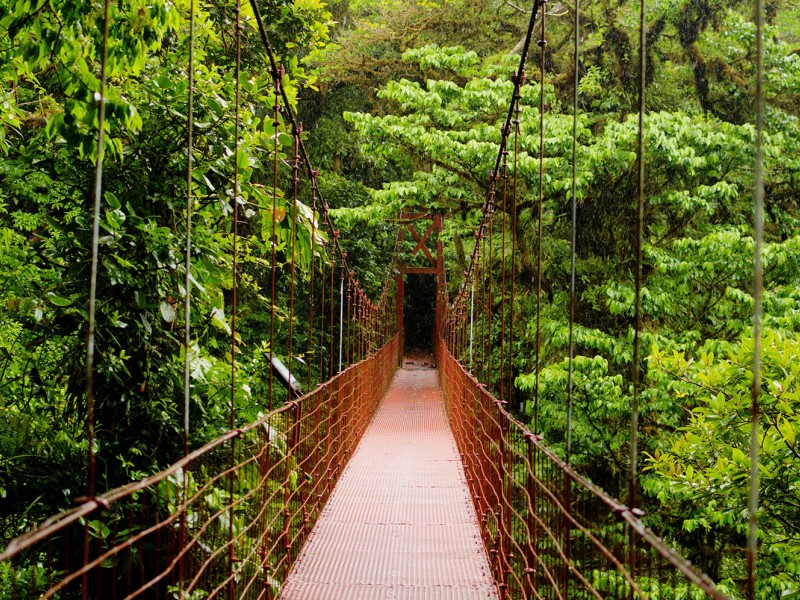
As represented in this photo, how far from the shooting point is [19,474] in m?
2.23

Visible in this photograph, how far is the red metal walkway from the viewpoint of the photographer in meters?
2.62

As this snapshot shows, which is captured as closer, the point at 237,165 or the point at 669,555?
the point at 669,555

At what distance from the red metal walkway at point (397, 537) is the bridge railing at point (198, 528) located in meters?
0.11

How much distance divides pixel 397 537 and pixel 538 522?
1511 millimetres

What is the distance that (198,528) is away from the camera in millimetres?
2246

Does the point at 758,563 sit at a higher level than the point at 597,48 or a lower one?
lower

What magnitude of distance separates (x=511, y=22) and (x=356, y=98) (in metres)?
2.24

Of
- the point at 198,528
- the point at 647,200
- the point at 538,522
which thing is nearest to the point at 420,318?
the point at 647,200

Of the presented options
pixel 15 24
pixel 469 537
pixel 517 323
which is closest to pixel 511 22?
pixel 517 323

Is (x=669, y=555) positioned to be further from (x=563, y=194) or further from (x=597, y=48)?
(x=597, y=48)

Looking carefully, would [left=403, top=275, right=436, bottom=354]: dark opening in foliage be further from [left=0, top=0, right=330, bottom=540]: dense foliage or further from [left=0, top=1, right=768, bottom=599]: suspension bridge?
[left=0, top=0, right=330, bottom=540]: dense foliage

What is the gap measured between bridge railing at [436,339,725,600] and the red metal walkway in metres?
0.11

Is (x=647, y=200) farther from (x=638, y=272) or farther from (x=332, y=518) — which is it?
(x=638, y=272)

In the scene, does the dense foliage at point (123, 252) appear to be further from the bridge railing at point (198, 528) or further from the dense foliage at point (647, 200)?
the dense foliage at point (647, 200)
